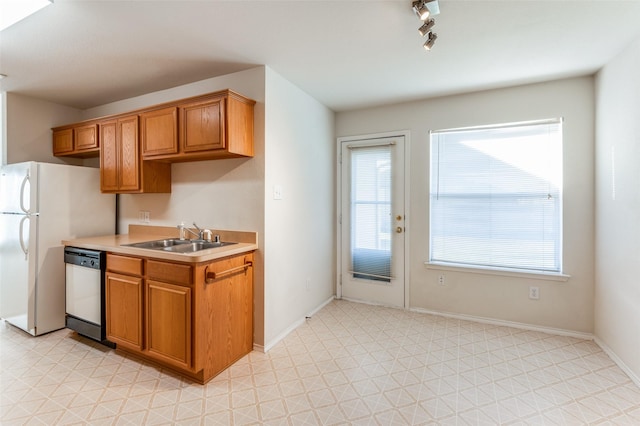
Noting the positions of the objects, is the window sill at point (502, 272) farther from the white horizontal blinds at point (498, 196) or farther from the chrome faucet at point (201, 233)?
the chrome faucet at point (201, 233)

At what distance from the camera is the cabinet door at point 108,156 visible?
300 centimetres

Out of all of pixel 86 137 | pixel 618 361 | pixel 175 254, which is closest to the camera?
pixel 175 254

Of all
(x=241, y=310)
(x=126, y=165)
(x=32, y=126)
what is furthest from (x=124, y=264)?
(x=32, y=126)

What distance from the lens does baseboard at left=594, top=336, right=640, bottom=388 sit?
6.89 ft

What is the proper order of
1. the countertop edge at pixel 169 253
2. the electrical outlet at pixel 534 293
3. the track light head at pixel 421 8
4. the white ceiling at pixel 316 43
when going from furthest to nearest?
1. the electrical outlet at pixel 534 293
2. the countertop edge at pixel 169 253
3. the white ceiling at pixel 316 43
4. the track light head at pixel 421 8

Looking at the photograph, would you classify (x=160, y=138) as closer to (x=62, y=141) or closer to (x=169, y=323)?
(x=169, y=323)

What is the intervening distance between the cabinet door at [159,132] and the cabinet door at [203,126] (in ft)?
0.33

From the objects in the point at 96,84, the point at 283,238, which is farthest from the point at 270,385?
the point at 96,84

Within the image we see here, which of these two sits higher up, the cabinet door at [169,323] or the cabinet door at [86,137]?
the cabinet door at [86,137]

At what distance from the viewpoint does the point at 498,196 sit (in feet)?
10.1

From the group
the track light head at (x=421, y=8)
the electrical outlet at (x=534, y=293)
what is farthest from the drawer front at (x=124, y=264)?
the electrical outlet at (x=534, y=293)

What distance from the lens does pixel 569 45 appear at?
7.27ft

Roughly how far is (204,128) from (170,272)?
1164mm

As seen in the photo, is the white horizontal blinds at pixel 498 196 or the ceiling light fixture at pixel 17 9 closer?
the ceiling light fixture at pixel 17 9
